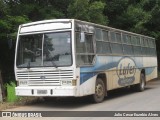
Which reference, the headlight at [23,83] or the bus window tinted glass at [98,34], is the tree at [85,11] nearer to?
the bus window tinted glass at [98,34]

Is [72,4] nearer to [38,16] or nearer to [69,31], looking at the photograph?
[38,16]

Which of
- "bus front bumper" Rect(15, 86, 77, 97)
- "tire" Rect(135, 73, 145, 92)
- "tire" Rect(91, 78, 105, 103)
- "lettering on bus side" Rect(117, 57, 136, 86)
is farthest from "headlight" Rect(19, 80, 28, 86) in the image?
"tire" Rect(135, 73, 145, 92)

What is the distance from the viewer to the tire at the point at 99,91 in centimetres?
1455

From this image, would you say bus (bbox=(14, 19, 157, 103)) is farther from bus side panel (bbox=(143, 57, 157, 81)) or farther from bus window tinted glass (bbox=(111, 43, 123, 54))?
bus side panel (bbox=(143, 57, 157, 81))

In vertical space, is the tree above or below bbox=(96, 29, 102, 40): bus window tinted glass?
above

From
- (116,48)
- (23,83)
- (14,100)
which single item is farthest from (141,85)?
(23,83)

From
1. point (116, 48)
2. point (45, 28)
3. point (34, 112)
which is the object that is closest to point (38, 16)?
point (116, 48)

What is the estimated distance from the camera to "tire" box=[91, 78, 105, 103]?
14555 mm

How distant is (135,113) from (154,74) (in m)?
11.7

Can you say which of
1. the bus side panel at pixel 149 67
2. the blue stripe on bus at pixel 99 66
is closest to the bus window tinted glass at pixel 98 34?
the blue stripe on bus at pixel 99 66

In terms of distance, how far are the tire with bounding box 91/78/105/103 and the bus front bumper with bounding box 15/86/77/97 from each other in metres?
1.76

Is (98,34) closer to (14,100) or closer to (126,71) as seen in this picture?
(126,71)

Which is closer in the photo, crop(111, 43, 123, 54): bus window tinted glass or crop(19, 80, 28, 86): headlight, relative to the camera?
crop(19, 80, 28, 86): headlight

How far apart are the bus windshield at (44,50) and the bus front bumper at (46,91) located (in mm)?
758
